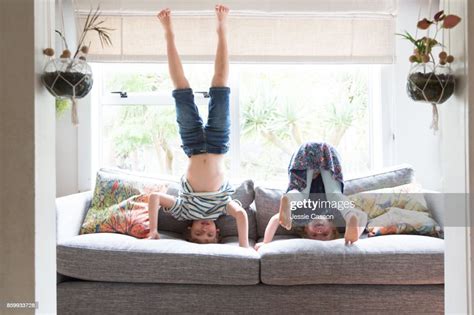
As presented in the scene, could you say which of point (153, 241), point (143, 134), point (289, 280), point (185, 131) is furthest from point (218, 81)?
point (289, 280)

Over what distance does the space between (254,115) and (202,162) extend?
0.88m

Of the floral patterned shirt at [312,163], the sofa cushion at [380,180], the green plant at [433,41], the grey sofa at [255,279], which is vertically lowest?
the grey sofa at [255,279]

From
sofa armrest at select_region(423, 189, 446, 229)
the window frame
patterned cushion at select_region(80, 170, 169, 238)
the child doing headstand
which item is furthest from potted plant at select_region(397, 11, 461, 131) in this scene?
the window frame

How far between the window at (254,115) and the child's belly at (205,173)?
671 mm

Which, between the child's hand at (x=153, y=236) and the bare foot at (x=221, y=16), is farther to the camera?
the bare foot at (x=221, y=16)

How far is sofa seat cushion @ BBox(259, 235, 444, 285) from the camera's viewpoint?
254 centimetres

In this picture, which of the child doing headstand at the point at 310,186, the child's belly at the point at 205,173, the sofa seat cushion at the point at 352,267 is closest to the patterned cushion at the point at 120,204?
the child's belly at the point at 205,173

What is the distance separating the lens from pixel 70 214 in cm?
299

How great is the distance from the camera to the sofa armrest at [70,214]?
2816 mm

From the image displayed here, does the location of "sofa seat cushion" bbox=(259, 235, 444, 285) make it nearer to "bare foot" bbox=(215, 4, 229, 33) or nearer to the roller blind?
"bare foot" bbox=(215, 4, 229, 33)

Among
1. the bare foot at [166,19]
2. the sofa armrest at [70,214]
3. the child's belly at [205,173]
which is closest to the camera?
the sofa armrest at [70,214]

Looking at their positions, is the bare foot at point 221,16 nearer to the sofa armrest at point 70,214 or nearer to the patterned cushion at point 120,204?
the patterned cushion at point 120,204

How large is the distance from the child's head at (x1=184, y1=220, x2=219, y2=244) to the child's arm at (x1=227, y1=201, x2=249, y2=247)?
141mm

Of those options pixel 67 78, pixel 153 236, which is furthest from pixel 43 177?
pixel 153 236
